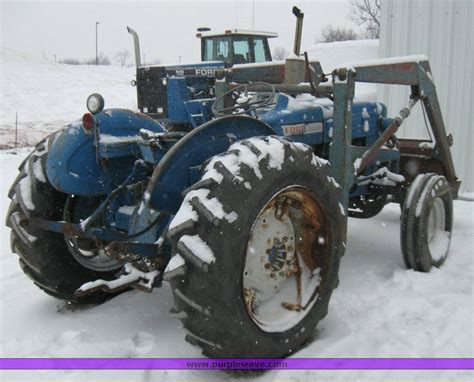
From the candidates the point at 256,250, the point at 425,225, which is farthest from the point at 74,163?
the point at 425,225

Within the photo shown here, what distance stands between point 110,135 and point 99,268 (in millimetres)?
980

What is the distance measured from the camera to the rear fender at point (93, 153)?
11.6ft

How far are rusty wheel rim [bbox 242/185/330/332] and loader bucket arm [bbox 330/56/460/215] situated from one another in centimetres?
75

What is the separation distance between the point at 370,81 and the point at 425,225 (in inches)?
49.4

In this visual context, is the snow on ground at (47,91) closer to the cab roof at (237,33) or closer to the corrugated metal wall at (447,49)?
the cab roof at (237,33)

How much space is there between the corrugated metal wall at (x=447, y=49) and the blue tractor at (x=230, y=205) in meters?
3.24

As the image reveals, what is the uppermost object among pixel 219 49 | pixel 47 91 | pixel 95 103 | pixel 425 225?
pixel 219 49

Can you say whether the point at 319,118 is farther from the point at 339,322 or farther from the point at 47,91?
the point at 47,91

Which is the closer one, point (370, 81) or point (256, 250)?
point (256, 250)

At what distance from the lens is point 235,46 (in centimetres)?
1304

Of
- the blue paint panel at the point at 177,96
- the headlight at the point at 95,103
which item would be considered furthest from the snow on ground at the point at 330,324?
the blue paint panel at the point at 177,96

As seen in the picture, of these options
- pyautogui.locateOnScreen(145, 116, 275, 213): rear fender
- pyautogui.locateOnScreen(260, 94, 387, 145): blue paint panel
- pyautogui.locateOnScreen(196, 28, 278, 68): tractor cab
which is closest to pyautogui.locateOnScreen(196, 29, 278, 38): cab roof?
pyautogui.locateOnScreen(196, 28, 278, 68): tractor cab

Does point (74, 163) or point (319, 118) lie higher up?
point (319, 118)

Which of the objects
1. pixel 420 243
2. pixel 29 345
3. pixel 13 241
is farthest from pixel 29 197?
pixel 420 243
